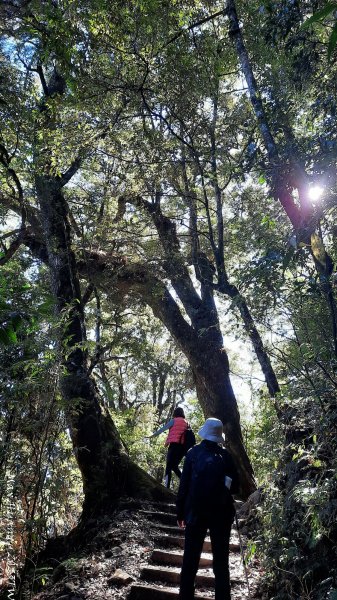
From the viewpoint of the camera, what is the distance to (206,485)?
14.8ft

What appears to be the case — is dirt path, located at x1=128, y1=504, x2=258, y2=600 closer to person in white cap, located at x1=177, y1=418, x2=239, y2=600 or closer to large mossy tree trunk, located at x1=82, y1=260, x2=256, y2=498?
person in white cap, located at x1=177, y1=418, x2=239, y2=600

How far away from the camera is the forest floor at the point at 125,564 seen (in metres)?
5.34

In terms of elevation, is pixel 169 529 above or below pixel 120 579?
above

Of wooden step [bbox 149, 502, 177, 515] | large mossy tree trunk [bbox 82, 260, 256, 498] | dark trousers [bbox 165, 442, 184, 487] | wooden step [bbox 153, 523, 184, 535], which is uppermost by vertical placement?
large mossy tree trunk [bbox 82, 260, 256, 498]

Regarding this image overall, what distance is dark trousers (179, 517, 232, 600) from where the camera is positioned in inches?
173

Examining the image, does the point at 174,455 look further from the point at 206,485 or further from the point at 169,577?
the point at 206,485

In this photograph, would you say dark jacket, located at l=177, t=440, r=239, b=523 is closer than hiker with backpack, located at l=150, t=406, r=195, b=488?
Yes

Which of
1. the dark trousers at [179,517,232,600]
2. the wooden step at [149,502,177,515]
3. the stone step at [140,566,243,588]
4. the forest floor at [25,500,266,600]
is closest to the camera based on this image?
the dark trousers at [179,517,232,600]

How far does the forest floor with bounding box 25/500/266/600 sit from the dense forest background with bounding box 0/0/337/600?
493 mm

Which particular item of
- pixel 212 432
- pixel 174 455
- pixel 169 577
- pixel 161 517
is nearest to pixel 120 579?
pixel 169 577

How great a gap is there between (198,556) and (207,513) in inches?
16.5

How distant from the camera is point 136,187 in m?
11.2

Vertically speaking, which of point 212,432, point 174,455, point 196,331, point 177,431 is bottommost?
point 212,432

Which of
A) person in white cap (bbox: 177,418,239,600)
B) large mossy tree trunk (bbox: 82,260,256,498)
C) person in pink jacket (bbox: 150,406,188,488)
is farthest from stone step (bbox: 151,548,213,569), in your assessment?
large mossy tree trunk (bbox: 82,260,256,498)
